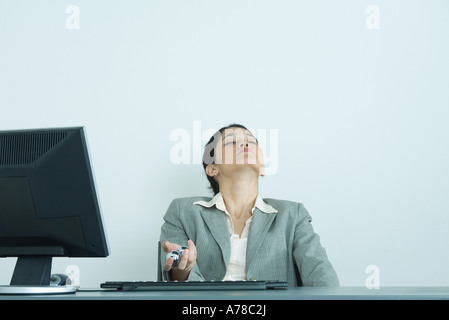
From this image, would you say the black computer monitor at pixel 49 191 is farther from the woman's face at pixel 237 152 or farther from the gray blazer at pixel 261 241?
the woman's face at pixel 237 152

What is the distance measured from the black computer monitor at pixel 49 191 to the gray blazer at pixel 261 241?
764mm

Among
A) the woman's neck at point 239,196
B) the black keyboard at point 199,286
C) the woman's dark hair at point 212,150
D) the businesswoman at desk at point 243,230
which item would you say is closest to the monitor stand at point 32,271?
the black keyboard at point 199,286

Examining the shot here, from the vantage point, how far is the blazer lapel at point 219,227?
6.98 ft

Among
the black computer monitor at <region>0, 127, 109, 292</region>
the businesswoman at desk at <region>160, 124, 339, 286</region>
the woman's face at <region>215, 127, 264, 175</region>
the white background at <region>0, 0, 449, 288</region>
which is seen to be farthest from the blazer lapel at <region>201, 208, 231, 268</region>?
the black computer monitor at <region>0, 127, 109, 292</region>

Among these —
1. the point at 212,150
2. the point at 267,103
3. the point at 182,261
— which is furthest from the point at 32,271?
the point at 267,103

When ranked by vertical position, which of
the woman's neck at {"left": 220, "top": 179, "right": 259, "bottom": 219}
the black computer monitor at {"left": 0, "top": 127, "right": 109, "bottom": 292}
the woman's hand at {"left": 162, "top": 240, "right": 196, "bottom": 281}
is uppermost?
the black computer monitor at {"left": 0, "top": 127, "right": 109, "bottom": 292}

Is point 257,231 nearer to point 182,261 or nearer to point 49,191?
point 182,261

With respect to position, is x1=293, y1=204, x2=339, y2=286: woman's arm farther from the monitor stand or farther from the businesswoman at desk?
the monitor stand

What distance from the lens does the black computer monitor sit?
1.26 m

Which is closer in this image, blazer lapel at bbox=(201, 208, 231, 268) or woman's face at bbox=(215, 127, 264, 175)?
blazer lapel at bbox=(201, 208, 231, 268)

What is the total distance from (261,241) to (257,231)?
44 millimetres

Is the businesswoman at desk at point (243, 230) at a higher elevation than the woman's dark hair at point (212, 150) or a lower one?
lower

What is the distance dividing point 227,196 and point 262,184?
0.35m
